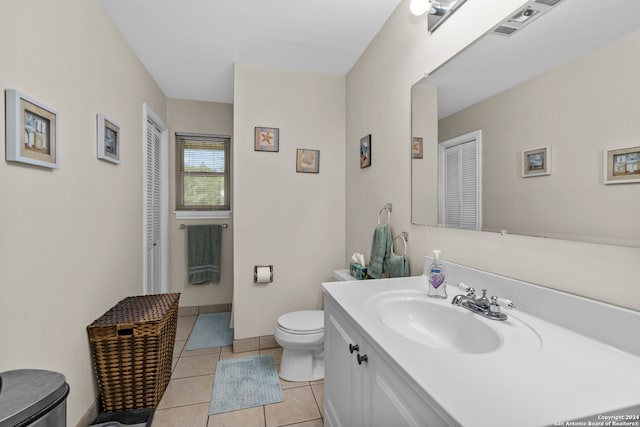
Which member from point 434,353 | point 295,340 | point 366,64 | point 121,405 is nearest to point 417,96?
point 366,64

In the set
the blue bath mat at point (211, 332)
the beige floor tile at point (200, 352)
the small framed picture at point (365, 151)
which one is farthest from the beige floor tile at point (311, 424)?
the small framed picture at point (365, 151)

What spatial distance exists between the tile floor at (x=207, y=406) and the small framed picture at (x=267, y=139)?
176 centimetres

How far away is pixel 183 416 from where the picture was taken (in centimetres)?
167

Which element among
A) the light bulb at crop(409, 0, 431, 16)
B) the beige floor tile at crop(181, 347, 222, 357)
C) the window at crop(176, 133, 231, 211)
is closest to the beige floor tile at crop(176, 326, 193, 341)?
the beige floor tile at crop(181, 347, 222, 357)

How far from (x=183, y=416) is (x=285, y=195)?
5.49 ft

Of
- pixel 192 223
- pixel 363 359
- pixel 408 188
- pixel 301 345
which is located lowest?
pixel 301 345

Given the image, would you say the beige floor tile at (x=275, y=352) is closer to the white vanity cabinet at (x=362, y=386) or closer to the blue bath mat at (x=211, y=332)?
the blue bath mat at (x=211, y=332)

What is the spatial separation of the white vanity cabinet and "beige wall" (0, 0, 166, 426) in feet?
4.01

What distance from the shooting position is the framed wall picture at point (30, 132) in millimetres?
1038

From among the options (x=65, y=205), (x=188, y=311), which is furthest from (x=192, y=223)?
(x=65, y=205)

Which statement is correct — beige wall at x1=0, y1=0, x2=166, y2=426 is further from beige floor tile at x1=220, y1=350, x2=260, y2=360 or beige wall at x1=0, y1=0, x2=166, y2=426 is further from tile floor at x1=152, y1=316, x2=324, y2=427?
beige floor tile at x1=220, y1=350, x2=260, y2=360

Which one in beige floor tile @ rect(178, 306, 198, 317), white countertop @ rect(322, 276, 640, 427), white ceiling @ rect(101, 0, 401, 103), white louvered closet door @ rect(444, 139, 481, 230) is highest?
white ceiling @ rect(101, 0, 401, 103)

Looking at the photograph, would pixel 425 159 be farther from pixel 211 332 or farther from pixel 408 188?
pixel 211 332

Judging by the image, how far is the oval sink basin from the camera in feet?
3.11
